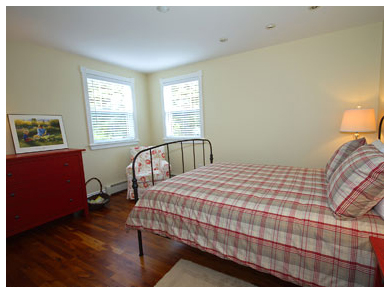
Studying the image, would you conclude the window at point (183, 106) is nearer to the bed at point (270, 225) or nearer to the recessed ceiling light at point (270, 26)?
the recessed ceiling light at point (270, 26)

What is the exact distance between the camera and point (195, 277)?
5.20 ft

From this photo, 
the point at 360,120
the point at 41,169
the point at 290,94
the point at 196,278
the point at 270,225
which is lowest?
the point at 196,278

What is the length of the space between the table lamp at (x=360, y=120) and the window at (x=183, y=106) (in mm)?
2247

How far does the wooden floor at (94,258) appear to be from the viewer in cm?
158

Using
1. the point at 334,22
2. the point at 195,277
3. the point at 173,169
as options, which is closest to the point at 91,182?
the point at 173,169

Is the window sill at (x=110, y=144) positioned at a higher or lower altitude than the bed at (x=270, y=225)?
higher

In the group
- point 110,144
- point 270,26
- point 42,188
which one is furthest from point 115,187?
point 270,26

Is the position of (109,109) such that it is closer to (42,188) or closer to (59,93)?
(59,93)

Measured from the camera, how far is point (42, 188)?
2.33 metres

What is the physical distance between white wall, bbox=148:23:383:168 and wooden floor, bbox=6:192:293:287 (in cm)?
201

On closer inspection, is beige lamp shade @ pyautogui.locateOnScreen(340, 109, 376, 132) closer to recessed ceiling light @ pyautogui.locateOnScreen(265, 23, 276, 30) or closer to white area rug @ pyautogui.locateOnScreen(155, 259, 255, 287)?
recessed ceiling light @ pyautogui.locateOnScreen(265, 23, 276, 30)

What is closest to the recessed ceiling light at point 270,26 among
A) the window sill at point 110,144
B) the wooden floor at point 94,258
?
the wooden floor at point 94,258

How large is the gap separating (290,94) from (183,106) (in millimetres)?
1955
